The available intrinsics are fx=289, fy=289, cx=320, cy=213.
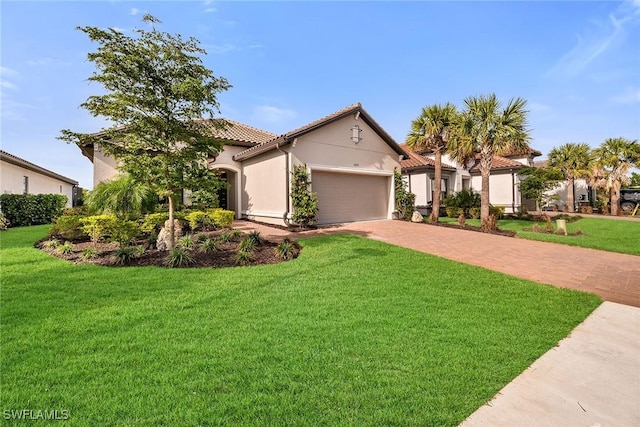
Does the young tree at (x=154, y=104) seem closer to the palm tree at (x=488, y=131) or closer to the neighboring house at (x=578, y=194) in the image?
the palm tree at (x=488, y=131)

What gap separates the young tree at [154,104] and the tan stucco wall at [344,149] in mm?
5872

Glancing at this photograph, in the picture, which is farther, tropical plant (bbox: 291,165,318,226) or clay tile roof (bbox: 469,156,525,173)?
clay tile roof (bbox: 469,156,525,173)

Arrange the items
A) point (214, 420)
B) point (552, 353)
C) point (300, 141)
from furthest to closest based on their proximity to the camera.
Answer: point (300, 141) → point (552, 353) → point (214, 420)

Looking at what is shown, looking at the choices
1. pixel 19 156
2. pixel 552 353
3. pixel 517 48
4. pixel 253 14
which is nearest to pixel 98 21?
pixel 253 14

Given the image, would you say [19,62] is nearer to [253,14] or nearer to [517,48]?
[253,14]

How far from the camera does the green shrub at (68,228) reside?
993cm

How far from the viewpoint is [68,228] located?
393 inches

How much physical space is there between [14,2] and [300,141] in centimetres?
909

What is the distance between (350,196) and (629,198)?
2592 centimetres

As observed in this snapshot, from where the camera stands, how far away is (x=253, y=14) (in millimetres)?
9906

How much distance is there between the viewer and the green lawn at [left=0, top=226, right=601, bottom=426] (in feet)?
7.82

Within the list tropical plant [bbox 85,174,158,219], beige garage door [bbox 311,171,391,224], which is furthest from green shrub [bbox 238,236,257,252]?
beige garage door [bbox 311,171,391,224]

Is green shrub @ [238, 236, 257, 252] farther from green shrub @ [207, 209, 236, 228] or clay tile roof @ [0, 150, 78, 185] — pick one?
clay tile roof @ [0, 150, 78, 185]

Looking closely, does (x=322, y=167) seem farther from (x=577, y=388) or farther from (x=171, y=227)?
(x=577, y=388)
